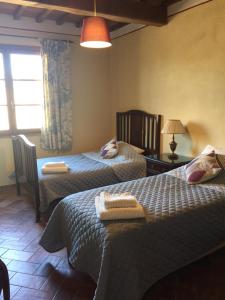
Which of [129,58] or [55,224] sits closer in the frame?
[55,224]

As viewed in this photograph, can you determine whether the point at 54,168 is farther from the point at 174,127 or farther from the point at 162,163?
the point at 174,127

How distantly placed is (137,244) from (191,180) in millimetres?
1038

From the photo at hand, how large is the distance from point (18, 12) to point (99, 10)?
130 cm

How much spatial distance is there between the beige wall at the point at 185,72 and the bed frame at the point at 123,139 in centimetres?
15

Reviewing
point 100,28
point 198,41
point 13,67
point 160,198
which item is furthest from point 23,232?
point 198,41

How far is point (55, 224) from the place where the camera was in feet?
7.13

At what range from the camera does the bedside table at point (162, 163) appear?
10.1 feet

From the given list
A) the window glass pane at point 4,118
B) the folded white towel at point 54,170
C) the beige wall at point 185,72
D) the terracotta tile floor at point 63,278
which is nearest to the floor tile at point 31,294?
the terracotta tile floor at point 63,278

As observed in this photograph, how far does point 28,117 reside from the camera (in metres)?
4.20

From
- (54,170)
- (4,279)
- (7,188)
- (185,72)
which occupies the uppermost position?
(185,72)

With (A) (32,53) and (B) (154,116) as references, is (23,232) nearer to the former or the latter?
(B) (154,116)

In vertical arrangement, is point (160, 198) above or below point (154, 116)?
below

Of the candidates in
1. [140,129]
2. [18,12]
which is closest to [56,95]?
[18,12]

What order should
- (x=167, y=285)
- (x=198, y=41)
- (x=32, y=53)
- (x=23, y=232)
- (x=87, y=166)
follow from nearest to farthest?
(x=167, y=285) < (x=23, y=232) < (x=198, y=41) < (x=87, y=166) < (x=32, y=53)
